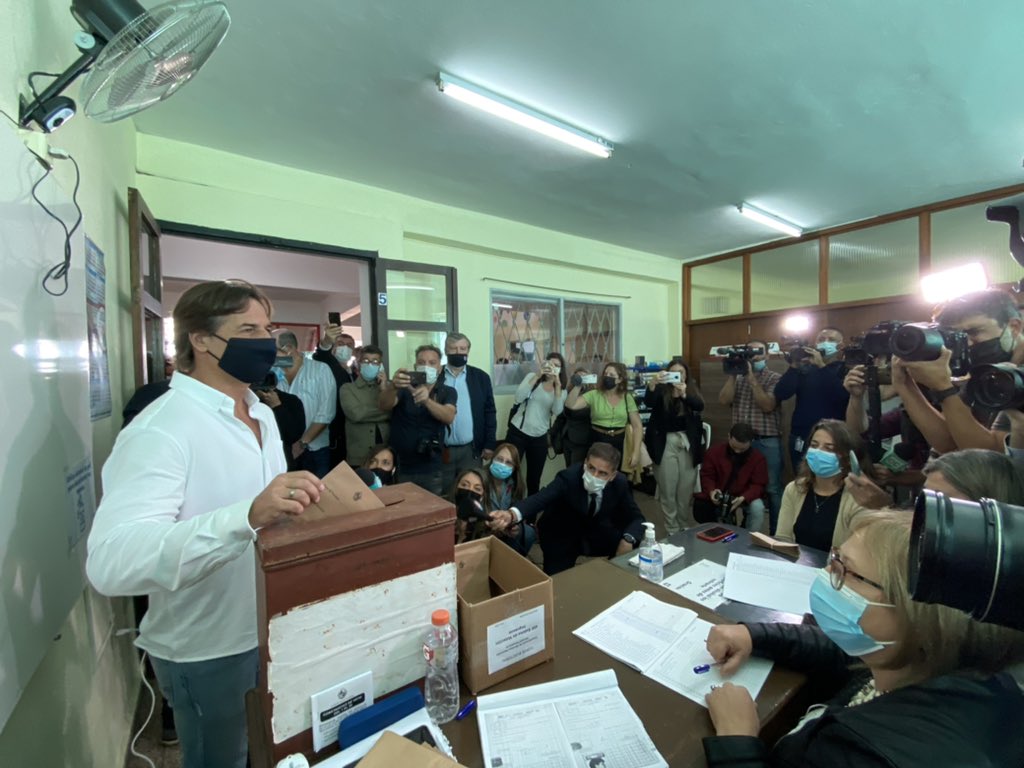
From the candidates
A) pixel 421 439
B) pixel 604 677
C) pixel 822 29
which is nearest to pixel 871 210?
pixel 822 29

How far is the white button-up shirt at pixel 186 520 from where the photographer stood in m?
0.69

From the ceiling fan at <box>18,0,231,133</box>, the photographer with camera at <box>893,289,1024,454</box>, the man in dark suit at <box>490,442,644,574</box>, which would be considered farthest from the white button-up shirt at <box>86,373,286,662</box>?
the photographer with camera at <box>893,289,1024,454</box>

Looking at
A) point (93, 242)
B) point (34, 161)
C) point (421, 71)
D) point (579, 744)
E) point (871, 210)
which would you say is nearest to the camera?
point (579, 744)

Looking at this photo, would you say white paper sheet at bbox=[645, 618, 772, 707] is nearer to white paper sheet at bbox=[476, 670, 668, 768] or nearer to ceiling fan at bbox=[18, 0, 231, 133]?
white paper sheet at bbox=[476, 670, 668, 768]

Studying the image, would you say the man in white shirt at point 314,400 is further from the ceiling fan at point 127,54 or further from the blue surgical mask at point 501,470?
the ceiling fan at point 127,54

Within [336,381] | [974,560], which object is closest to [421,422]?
[336,381]

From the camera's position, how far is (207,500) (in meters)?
0.89

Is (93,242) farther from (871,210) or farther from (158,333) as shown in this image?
(871,210)

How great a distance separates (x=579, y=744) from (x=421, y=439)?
7.08ft

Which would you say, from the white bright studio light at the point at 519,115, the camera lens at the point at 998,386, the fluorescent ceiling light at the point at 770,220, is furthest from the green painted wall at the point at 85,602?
the fluorescent ceiling light at the point at 770,220

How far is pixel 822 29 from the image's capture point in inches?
69.2

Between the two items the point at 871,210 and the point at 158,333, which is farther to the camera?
the point at 871,210

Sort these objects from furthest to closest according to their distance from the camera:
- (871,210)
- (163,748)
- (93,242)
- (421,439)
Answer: (871,210) → (421,439) → (163,748) → (93,242)

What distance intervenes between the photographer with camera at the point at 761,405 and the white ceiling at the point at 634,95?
1376 millimetres
